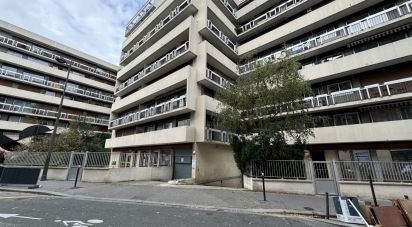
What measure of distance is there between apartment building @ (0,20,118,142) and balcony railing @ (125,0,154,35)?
1060cm

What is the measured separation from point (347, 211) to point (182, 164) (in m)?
14.0

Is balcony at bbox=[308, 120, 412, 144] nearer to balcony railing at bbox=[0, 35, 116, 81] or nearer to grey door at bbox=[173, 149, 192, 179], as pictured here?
grey door at bbox=[173, 149, 192, 179]

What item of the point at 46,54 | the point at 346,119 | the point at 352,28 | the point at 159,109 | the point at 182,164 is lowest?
the point at 182,164

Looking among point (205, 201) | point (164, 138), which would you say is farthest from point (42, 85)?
point (205, 201)

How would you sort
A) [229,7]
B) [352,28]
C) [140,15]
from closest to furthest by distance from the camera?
[352,28] → [229,7] → [140,15]

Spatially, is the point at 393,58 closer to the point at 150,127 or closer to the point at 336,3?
the point at 336,3

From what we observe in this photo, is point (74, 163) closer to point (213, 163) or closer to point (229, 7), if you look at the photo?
point (213, 163)

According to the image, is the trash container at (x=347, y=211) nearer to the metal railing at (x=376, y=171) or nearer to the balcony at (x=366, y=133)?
the metal railing at (x=376, y=171)

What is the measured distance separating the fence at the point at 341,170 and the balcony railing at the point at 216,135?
5408mm

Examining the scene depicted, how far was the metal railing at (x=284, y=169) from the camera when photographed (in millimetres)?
12031

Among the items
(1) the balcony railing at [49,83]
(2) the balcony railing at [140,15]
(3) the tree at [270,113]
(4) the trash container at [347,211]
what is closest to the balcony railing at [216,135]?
(3) the tree at [270,113]

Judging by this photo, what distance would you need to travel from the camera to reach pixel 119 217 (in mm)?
6480

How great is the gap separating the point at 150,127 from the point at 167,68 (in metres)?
7.18

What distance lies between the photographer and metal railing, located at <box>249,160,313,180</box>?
12.0 metres
